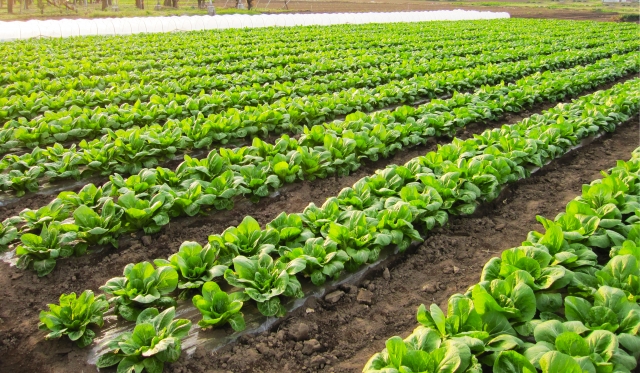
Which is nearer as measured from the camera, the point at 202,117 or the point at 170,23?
the point at 202,117

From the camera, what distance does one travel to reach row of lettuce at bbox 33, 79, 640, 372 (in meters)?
3.09

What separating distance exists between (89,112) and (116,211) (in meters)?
3.92

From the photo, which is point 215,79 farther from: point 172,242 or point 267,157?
point 172,242

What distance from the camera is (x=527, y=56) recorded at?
52.4ft

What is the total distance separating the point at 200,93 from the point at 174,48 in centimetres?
754

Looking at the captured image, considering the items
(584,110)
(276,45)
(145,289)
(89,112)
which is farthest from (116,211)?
(276,45)

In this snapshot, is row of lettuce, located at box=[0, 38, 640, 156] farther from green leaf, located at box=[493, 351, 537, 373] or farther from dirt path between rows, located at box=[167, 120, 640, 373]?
green leaf, located at box=[493, 351, 537, 373]

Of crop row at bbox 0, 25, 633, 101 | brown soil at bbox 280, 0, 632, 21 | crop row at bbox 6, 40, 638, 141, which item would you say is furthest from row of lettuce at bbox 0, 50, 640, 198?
brown soil at bbox 280, 0, 632, 21

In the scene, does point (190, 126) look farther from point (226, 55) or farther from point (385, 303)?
point (226, 55)

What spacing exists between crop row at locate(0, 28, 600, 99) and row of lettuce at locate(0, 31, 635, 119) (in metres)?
0.03

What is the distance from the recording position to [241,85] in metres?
11.0

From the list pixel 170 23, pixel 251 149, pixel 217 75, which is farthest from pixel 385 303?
pixel 170 23

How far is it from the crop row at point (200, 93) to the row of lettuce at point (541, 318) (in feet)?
19.3

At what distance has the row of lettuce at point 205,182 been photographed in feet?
14.3
